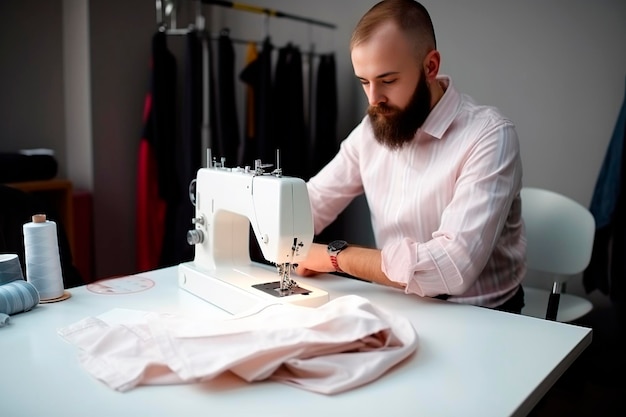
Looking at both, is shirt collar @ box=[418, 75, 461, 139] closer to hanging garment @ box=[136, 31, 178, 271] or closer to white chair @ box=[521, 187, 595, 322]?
white chair @ box=[521, 187, 595, 322]

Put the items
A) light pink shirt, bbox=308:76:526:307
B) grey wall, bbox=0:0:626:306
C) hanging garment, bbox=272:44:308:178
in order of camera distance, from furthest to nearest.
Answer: hanging garment, bbox=272:44:308:178 < grey wall, bbox=0:0:626:306 < light pink shirt, bbox=308:76:526:307

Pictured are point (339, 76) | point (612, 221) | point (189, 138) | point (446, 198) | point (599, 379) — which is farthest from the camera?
point (339, 76)

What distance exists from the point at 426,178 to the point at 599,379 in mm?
1581

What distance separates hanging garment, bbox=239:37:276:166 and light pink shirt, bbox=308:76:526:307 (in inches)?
49.2

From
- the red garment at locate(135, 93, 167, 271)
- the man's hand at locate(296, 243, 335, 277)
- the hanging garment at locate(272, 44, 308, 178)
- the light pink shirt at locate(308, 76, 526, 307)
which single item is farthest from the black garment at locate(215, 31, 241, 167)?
the man's hand at locate(296, 243, 335, 277)

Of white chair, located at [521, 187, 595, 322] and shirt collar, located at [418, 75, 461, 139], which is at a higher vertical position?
shirt collar, located at [418, 75, 461, 139]

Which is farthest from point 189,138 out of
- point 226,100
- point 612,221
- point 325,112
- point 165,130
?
point 612,221

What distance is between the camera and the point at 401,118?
1.65m

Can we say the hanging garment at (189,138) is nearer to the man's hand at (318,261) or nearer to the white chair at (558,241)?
the man's hand at (318,261)

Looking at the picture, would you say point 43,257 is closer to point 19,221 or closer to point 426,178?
point 19,221

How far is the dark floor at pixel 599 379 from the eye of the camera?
2.44 m

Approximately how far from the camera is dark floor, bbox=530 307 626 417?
2.44 metres

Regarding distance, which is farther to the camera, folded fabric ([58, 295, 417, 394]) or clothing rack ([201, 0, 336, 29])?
clothing rack ([201, 0, 336, 29])

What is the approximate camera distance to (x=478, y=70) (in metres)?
2.92
